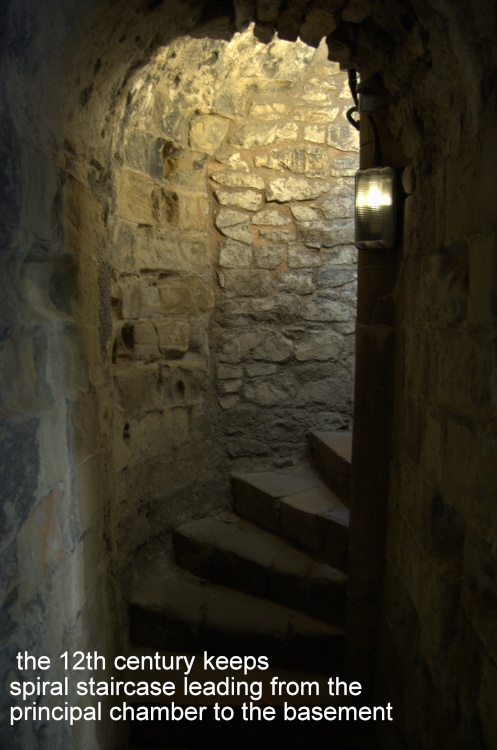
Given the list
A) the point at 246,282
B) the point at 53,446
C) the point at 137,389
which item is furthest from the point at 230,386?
the point at 53,446

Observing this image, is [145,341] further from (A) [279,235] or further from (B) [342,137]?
(B) [342,137]

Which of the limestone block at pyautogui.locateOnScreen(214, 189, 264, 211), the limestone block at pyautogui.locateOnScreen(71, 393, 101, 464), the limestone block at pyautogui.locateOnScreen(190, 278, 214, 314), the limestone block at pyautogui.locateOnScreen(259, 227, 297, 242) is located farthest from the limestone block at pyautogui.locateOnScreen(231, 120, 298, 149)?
the limestone block at pyautogui.locateOnScreen(71, 393, 101, 464)

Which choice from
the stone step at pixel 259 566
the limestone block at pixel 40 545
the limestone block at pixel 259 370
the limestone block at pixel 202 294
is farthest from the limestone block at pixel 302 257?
the limestone block at pixel 40 545

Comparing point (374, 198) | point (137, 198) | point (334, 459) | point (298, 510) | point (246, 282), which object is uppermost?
point (137, 198)

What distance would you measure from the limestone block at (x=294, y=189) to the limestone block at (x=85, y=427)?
187cm

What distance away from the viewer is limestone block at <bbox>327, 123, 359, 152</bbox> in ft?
10.8

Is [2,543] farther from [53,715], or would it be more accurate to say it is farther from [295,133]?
[295,133]

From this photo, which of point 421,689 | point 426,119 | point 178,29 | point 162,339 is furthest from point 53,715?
point 178,29

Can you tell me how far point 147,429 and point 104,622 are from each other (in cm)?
100

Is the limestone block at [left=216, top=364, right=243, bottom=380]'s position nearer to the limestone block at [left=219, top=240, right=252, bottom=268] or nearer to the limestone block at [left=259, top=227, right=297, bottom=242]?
the limestone block at [left=219, top=240, right=252, bottom=268]

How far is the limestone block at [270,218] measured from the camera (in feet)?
10.9

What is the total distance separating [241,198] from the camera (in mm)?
3271

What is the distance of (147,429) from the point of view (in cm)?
290

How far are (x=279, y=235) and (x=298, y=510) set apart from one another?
5.33 feet
